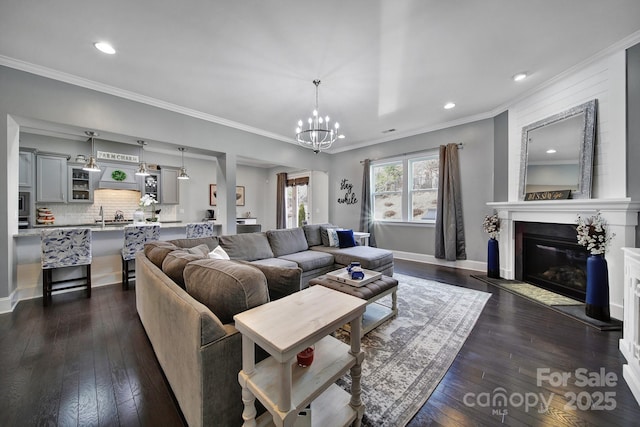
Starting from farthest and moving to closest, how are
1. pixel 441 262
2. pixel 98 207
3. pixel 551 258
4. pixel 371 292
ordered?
pixel 98 207, pixel 441 262, pixel 551 258, pixel 371 292

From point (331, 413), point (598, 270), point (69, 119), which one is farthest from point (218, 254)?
point (598, 270)

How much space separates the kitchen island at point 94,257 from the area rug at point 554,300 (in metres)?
5.40

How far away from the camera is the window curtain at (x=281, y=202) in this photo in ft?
26.8

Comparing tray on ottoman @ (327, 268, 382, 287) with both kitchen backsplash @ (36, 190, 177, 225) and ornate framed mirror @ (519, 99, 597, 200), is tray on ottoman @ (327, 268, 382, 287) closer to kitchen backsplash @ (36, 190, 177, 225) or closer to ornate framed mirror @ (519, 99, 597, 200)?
ornate framed mirror @ (519, 99, 597, 200)

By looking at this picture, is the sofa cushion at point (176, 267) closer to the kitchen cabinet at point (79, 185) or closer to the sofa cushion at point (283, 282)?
the sofa cushion at point (283, 282)

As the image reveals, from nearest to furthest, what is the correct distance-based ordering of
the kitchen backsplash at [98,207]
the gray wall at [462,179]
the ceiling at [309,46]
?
the ceiling at [309,46] → the gray wall at [462,179] → the kitchen backsplash at [98,207]

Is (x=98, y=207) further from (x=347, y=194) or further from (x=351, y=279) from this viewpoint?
(x=351, y=279)

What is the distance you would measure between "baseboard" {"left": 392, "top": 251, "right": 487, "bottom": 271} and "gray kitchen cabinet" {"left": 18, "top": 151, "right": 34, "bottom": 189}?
765 centimetres

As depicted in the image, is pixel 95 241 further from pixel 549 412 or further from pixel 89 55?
pixel 549 412

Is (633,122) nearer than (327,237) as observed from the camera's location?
Yes

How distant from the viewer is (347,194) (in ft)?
21.5

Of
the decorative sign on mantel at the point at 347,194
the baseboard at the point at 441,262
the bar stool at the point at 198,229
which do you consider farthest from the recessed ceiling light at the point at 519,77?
the bar stool at the point at 198,229

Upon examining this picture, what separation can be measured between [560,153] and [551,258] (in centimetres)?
150

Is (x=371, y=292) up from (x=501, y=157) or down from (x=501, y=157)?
down
